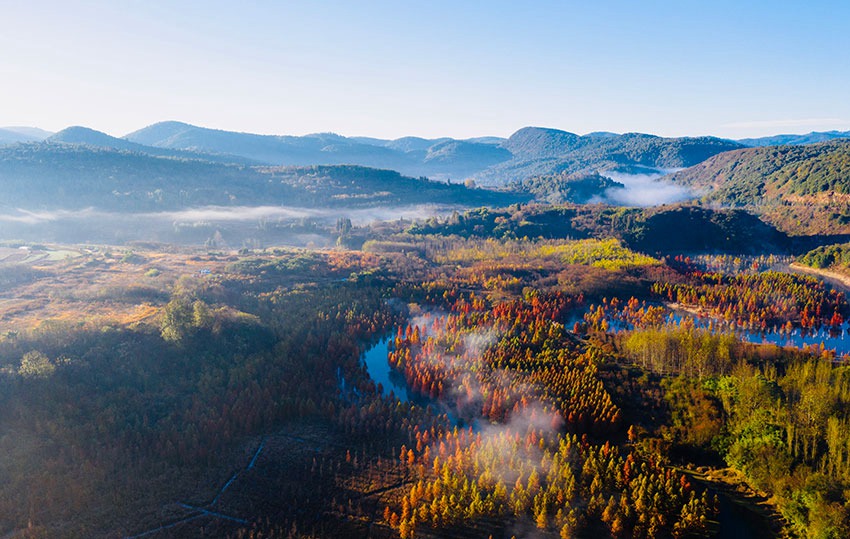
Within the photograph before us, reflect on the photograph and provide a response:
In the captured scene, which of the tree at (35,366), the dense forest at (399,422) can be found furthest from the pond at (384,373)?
the tree at (35,366)

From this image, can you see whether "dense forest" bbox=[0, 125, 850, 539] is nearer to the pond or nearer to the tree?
the tree

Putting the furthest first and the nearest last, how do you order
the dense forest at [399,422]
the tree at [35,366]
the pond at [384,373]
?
the pond at [384,373] → the tree at [35,366] → the dense forest at [399,422]

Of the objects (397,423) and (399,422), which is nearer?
(397,423)

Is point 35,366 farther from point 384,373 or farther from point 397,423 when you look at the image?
point 384,373

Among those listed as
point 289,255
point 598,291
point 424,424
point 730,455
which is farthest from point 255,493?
point 289,255

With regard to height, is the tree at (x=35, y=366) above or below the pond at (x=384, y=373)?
above

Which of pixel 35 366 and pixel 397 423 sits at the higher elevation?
pixel 35 366

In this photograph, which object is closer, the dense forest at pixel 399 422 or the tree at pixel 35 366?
Result: the dense forest at pixel 399 422

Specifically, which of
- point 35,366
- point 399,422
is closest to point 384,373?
point 399,422

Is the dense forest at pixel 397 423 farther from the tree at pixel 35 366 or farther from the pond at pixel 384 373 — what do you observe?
the pond at pixel 384 373

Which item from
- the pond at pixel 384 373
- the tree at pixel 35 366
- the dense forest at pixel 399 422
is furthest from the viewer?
the pond at pixel 384 373

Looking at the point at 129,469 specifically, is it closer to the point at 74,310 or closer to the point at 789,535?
the point at 74,310
